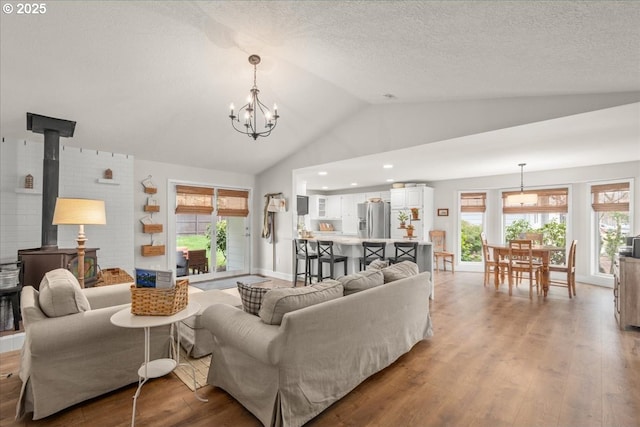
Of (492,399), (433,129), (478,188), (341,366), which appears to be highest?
(433,129)

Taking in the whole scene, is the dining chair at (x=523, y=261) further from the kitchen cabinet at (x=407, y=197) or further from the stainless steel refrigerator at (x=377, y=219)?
the stainless steel refrigerator at (x=377, y=219)

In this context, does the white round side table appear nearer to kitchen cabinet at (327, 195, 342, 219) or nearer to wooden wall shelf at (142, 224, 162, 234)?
wooden wall shelf at (142, 224, 162, 234)

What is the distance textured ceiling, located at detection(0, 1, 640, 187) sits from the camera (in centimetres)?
199

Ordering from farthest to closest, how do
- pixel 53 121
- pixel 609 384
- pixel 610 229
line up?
pixel 610 229, pixel 53 121, pixel 609 384

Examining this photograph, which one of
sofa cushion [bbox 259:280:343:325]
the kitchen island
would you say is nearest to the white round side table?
sofa cushion [bbox 259:280:343:325]

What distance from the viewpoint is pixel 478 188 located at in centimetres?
734

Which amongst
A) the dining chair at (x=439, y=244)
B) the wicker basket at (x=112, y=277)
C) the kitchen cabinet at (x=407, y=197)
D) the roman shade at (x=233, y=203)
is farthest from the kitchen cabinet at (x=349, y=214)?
the wicker basket at (x=112, y=277)

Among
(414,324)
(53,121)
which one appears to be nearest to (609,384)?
(414,324)

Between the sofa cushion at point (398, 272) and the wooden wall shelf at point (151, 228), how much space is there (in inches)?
169

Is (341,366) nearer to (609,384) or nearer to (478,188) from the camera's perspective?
(609,384)

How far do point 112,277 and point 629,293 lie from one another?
6.33 m

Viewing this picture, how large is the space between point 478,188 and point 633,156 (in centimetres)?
268

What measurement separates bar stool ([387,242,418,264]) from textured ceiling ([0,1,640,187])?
213cm

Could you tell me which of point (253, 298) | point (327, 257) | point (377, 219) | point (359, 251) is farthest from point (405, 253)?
point (377, 219)
